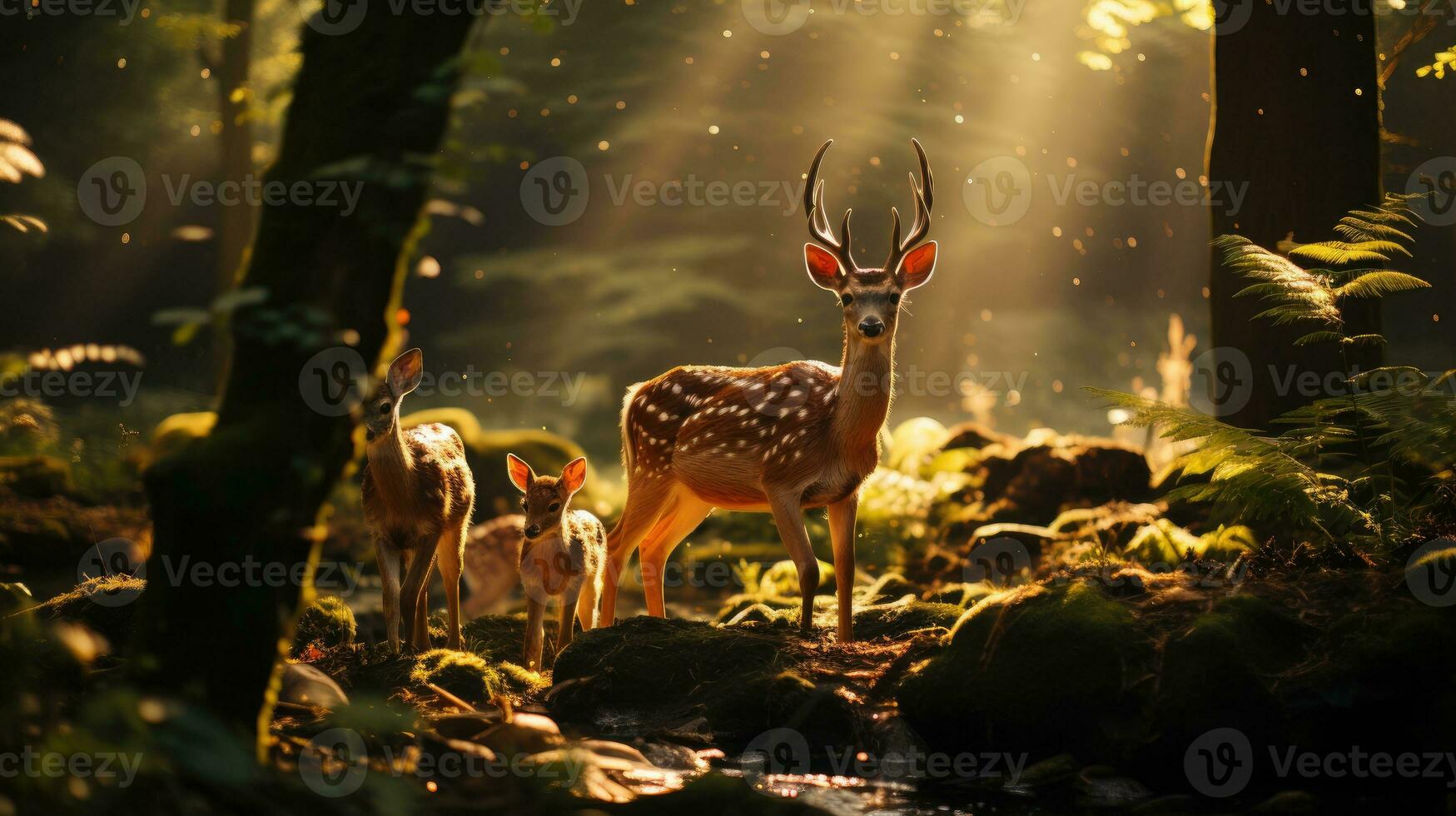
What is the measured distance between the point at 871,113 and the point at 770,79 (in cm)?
271

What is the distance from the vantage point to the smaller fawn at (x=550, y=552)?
7.54m

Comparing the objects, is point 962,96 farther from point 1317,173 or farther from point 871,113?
point 1317,173

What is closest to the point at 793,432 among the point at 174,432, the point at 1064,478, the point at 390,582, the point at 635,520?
the point at 635,520

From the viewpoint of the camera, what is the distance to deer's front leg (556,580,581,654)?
304 inches

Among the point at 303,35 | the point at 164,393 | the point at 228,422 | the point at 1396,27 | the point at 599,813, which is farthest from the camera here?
the point at 164,393

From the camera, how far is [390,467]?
7.12 metres

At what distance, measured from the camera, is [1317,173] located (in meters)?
9.13

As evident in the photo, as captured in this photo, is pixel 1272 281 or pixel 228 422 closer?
pixel 228 422

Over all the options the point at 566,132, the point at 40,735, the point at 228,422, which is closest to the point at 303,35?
the point at 228,422

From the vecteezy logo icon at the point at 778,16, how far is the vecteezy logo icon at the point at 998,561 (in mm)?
21213

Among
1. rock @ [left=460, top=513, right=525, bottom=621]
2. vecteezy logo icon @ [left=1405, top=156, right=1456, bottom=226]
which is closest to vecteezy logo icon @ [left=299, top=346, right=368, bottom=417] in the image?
rock @ [left=460, top=513, right=525, bottom=621]

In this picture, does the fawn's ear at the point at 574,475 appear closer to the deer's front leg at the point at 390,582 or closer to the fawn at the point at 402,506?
the fawn at the point at 402,506

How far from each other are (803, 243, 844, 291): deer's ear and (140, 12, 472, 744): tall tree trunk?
13.1ft

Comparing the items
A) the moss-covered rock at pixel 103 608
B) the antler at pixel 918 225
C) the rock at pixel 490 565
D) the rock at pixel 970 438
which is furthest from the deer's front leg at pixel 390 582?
the rock at pixel 970 438
